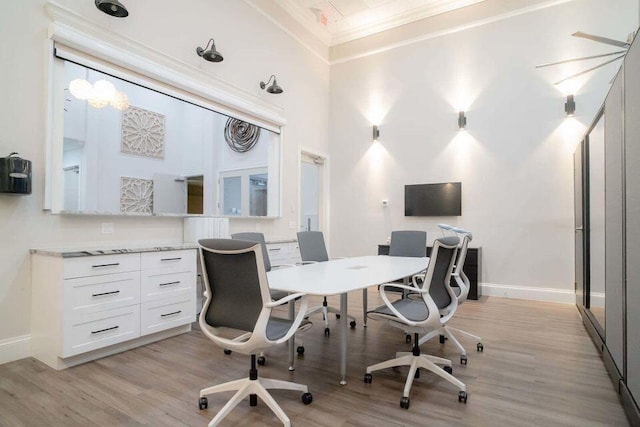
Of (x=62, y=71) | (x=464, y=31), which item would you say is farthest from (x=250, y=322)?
(x=464, y=31)

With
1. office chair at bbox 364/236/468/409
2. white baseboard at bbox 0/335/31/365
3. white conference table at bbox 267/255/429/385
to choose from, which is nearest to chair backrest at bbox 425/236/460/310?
office chair at bbox 364/236/468/409

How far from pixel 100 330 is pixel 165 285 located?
641 millimetres

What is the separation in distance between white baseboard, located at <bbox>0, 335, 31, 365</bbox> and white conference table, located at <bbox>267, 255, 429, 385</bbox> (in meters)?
2.06

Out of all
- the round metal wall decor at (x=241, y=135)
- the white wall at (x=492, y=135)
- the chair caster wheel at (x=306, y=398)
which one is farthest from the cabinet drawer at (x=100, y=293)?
the white wall at (x=492, y=135)

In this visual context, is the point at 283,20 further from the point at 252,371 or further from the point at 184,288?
the point at 252,371

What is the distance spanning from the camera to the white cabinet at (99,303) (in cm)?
262

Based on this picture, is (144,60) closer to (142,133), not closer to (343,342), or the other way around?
(142,133)

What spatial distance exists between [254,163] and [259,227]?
1221 mm

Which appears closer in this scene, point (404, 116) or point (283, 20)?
point (283, 20)

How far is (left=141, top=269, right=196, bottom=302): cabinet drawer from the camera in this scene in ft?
10.3

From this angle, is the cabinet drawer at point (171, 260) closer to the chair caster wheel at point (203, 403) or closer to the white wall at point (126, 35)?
the white wall at point (126, 35)

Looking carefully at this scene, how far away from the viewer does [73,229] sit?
3.15 meters

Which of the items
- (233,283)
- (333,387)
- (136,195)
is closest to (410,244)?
(333,387)

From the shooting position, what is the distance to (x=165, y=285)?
3.30 metres
